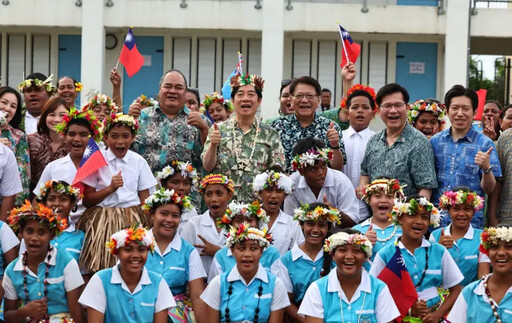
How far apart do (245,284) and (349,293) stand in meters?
0.89

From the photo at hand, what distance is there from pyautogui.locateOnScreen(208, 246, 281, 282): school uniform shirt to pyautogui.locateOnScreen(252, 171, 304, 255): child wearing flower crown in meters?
0.35

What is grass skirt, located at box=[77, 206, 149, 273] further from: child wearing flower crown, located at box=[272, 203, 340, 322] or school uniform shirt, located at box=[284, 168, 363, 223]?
school uniform shirt, located at box=[284, 168, 363, 223]

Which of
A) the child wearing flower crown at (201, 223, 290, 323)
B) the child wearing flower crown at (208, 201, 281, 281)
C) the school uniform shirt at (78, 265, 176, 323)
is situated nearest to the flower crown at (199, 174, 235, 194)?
the child wearing flower crown at (208, 201, 281, 281)

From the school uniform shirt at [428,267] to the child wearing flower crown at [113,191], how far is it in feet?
7.27

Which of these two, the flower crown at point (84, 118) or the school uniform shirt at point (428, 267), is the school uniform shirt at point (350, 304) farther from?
the flower crown at point (84, 118)

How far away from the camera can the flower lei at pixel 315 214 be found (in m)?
7.54

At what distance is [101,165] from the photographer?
25.6 feet

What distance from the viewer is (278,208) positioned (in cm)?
807

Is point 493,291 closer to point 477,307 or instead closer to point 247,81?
point 477,307

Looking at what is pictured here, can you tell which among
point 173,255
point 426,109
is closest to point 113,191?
point 173,255

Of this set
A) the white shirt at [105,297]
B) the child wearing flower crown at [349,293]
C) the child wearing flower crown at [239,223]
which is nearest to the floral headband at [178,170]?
the child wearing flower crown at [239,223]

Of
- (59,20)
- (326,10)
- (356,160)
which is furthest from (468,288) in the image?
(59,20)

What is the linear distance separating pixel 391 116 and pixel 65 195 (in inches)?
126

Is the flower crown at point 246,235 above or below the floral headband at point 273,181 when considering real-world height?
below
